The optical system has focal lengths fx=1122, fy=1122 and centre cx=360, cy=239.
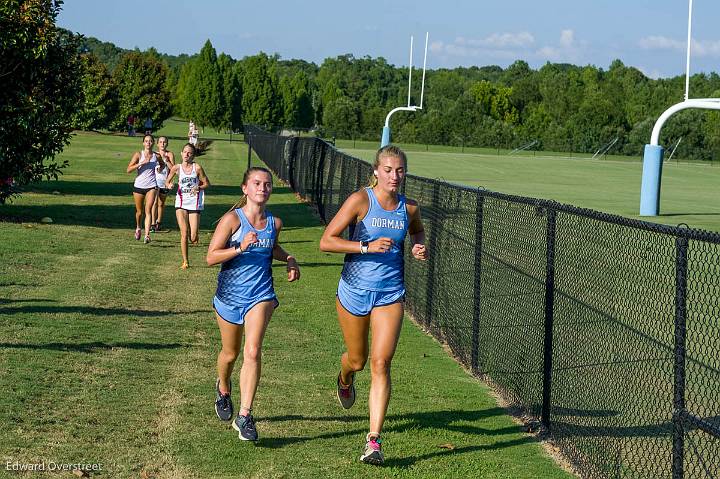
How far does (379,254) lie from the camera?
7.15m

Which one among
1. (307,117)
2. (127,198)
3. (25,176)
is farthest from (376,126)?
(25,176)

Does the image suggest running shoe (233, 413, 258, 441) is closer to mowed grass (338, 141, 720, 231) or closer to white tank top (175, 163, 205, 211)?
white tank top (175, 163, 205, 211)

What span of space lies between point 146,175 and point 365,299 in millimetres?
12430

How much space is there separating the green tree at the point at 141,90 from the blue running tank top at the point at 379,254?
9343cm

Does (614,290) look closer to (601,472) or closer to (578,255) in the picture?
(578,255)

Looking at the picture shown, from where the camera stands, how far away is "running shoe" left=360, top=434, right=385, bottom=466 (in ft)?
22.6

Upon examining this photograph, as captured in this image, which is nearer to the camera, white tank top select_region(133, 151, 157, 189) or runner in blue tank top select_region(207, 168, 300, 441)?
runner in blue tank top select_region(207, 168, 300, 441)

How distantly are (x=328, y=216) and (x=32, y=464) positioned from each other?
56.3 ft

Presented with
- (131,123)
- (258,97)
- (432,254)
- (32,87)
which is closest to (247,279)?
(432,254)

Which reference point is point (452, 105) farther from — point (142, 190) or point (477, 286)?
point (477, 286)

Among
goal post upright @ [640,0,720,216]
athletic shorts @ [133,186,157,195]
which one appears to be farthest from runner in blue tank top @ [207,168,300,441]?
goal post upright @ [640,0,720,216]

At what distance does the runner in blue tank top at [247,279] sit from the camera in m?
7.21

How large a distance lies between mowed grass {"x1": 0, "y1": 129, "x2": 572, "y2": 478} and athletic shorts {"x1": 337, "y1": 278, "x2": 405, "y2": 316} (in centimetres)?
93

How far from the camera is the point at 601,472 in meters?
6.85
